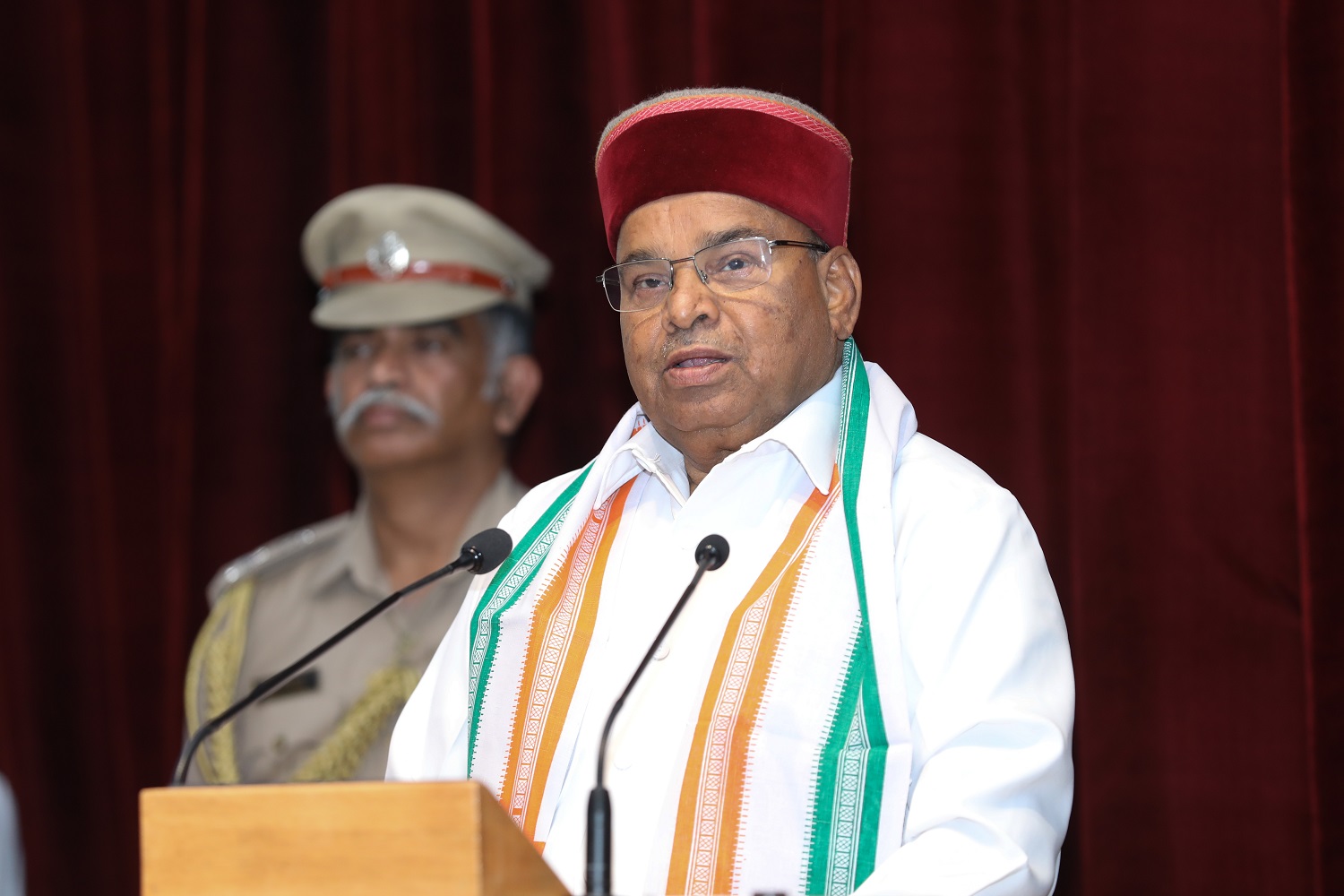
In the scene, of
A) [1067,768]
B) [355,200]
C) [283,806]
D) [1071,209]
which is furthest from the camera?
[355,200]

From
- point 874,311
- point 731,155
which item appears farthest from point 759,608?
point 874,311

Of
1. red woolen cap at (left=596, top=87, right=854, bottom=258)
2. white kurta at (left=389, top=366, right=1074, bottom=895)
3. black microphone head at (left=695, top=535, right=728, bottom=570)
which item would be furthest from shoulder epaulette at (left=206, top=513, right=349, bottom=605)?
black microphone head at (left=695, top=535, right=728, bottom=570)

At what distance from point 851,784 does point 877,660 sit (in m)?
0.14

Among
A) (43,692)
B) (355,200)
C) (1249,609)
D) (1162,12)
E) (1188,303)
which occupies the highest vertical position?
(1162,12)

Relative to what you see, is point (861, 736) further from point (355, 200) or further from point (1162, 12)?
point (355, 200)

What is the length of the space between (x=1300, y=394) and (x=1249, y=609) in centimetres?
36

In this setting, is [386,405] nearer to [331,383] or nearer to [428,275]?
[331,383]

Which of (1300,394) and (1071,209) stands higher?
(1071,209)

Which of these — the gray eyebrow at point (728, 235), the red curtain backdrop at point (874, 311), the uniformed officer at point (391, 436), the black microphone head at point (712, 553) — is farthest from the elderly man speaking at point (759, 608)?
the uniformed officer at point (391, 436)

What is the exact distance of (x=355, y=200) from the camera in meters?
3.54

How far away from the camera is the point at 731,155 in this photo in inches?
83.9

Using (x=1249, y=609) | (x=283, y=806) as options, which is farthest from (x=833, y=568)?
(x=1249, y=609)

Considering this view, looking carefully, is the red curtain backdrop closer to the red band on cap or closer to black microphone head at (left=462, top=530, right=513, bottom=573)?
the red band on cap

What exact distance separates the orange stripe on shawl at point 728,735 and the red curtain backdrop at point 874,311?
0.98 metres
